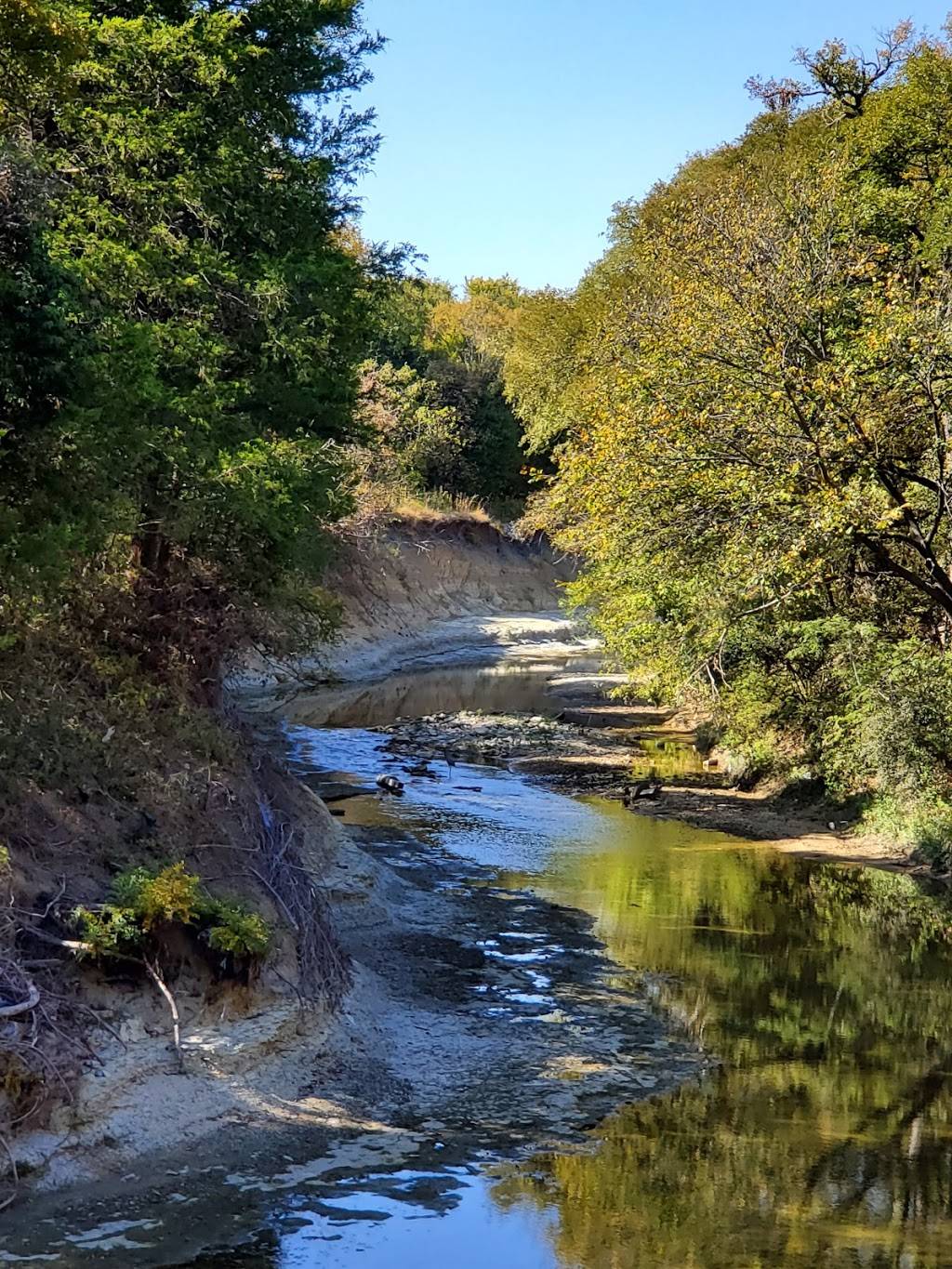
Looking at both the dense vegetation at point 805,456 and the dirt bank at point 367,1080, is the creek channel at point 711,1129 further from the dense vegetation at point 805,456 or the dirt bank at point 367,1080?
the dense vegetation at point 805,456

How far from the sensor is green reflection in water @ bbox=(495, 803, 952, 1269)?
907 centimetres

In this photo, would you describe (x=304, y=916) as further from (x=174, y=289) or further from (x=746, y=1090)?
(x=174, y=289)

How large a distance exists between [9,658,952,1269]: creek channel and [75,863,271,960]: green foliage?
2.06 meters

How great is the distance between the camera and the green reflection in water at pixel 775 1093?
907 centimetres

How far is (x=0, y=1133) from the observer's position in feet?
28.2

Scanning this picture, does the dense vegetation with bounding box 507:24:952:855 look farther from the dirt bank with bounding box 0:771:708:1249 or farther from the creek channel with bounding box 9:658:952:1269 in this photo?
the dirt bank with bounding box 0:771:708:1249

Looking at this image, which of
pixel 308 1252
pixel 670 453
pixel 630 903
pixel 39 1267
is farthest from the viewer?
pixel 630 903

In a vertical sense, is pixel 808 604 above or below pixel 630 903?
above

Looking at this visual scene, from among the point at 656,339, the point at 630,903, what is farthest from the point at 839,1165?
the point at 656,339

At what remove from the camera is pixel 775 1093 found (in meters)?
11.8

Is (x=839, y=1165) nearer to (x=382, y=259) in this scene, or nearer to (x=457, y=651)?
(x=382, y=259)

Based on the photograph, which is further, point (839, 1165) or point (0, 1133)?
point (839, 1165)

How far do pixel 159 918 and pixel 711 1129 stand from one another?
204 inches

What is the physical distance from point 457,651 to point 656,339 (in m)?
35.2
